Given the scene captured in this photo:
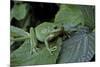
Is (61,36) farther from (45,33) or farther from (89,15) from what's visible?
(89,15)

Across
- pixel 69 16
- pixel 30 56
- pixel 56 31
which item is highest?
pixel 69 16

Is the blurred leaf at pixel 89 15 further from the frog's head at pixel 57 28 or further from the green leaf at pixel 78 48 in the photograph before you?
the frog's head at pixel 57 28

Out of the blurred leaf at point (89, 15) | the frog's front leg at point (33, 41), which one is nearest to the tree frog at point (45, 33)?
the frog's front leg at point (33, 41)

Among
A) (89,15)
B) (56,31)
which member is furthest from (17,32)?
(89,15)

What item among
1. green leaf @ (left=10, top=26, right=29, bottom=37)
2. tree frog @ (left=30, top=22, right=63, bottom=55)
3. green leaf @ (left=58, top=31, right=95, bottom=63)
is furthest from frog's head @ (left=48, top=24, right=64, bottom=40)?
green leaf @ (left=10, top=26, right=29, bottom=37)

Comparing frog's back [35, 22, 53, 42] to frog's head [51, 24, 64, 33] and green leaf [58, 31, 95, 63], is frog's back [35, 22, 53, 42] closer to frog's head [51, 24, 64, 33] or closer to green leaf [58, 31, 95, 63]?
frog's head [51, 24, 64, 33]

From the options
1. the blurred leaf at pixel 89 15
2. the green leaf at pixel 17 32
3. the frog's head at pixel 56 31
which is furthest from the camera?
the blurred leaf at pixel 89 15

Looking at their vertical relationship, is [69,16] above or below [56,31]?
above
